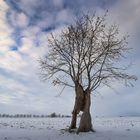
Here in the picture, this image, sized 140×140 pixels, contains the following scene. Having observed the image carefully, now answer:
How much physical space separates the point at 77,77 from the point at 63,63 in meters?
2.46

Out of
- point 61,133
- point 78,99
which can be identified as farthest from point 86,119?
point 61,133

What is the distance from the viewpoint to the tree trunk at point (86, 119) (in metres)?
29.9

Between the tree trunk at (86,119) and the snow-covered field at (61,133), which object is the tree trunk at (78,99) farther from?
the snow-covered field at (61,133)

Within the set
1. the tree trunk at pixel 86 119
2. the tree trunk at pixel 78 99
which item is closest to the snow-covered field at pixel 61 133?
the tree trunk at pixel 86 119

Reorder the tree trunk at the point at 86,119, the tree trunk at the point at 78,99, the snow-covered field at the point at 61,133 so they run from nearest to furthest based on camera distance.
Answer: the snow-covered field at the point at 61,133
the tree trunk at the point at 86,119
the tree trunk at the point at 78,99

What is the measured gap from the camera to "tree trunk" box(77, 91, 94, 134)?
2989 cm

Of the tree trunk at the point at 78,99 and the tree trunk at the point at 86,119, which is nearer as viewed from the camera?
the tree trunk at the point at 86,119

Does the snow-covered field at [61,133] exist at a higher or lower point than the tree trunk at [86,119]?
lower

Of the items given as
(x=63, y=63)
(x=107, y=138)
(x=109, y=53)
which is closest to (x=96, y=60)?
(x=109, y=53)

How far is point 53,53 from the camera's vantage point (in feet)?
114

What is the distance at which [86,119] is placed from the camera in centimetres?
3073

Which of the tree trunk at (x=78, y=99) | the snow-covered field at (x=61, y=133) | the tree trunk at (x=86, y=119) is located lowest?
the snow-covered field at (x=61, y=133)

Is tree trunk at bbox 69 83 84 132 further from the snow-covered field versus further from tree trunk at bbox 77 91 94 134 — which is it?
the snow-covered field

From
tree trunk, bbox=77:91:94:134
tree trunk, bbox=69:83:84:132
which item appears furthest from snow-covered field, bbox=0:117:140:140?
tree trunk, bbox=69:83:84:132
